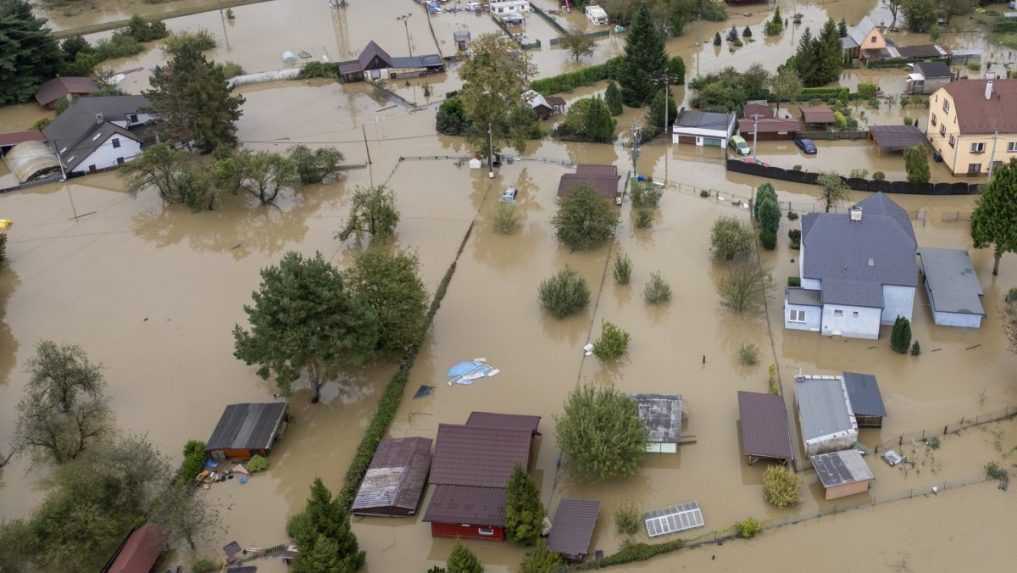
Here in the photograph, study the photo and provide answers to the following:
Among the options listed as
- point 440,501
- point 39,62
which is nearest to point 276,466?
point 440,501

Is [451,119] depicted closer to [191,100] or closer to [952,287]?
[191,100]

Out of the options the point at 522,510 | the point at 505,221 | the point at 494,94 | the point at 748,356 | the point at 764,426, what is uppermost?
the point at 494,94

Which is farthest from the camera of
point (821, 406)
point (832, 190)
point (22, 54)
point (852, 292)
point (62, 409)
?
point (22, 54)

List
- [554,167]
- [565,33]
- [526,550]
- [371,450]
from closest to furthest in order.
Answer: [526,550] < [371,450] < [554,167] < [565,33]

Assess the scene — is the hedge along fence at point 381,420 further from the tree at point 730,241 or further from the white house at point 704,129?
the white house at point 704,129

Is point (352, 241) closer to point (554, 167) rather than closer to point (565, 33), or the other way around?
point (554, 167)

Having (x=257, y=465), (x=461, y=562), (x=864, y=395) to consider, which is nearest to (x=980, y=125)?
(x=864, y=395)

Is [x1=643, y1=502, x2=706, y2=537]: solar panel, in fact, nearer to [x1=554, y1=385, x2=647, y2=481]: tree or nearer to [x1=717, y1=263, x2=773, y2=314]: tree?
[x1=554, y1=385, x2=647, y2=481]: tree
